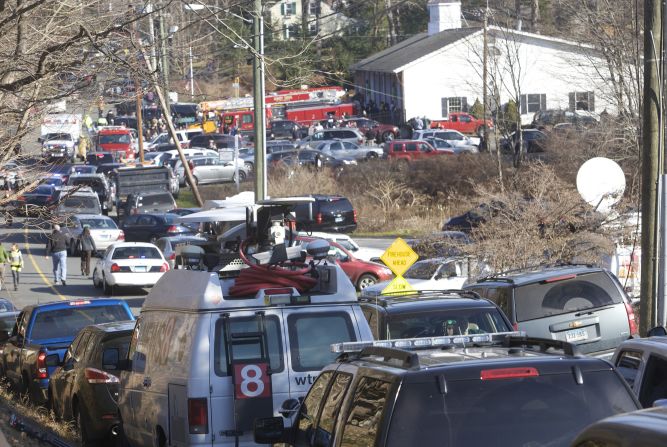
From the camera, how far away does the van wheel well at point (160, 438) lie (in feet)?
31.4

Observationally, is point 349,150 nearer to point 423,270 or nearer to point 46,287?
point 46,287

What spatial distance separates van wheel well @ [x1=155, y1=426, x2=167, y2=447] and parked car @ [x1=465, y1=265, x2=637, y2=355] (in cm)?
535

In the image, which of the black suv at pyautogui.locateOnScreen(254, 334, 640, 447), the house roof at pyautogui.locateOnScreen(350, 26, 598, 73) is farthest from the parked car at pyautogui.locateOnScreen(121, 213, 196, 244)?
the black suv at pyautogui.locateOnScreen(254, 334, 640, 447)

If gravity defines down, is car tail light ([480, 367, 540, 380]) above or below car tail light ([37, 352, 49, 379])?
above

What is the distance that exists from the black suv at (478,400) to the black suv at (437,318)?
234 inches

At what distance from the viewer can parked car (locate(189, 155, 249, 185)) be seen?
55.4 meters

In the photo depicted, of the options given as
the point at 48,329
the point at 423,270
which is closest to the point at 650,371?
the point at 48,329

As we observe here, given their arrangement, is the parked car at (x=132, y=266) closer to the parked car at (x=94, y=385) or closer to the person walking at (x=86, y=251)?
the person walking at (x=86, y=251)

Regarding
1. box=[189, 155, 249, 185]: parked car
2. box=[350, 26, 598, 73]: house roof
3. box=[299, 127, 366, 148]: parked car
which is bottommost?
box=[189, 155, 249, 185]: parked car

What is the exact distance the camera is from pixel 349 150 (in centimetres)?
5797

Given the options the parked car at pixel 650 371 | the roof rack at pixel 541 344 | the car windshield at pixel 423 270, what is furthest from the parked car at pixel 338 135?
the roof rack at pixel 541 344

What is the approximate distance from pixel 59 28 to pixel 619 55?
1901 centimetres

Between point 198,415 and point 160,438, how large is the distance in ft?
3.76

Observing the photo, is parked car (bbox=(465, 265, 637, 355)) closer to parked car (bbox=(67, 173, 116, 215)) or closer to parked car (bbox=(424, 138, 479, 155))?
parked car (bbox=(67, 173, 116, 215))
